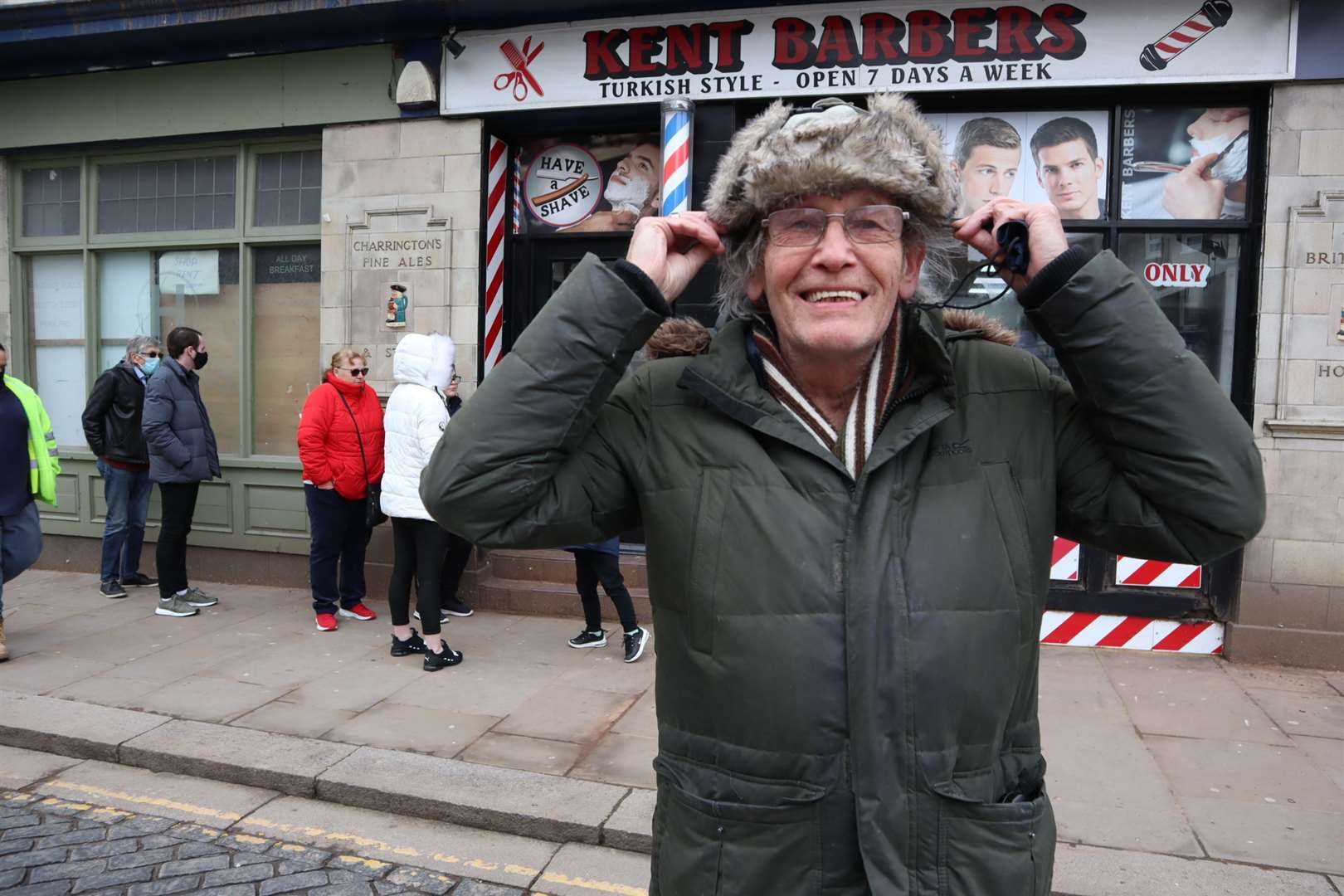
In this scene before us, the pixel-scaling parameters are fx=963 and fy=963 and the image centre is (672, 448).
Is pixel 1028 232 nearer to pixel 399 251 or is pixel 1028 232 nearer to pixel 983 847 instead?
pixel 983 847

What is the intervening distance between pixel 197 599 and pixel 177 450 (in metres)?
1.20

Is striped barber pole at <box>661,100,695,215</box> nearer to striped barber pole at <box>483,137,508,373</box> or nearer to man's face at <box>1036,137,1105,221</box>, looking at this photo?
striped barber pole at <box>483,137,508,373</box>

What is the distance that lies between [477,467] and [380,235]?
6.50m

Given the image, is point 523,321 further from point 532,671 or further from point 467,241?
point 532,671

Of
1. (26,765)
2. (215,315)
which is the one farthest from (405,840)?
(215,315)

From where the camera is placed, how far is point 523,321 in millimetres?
7852

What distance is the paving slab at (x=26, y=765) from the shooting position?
14.9 ft

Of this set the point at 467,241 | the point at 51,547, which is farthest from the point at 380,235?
the point at 51,547

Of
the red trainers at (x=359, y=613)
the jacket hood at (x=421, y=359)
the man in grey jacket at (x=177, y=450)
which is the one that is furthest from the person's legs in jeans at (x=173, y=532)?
the jacket hood at (x=421, y=359)

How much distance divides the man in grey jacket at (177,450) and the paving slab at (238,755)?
2684 millimetres

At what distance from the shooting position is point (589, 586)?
6.34 metres

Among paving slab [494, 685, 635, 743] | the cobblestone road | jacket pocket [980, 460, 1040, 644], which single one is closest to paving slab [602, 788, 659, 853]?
the cobblestone road

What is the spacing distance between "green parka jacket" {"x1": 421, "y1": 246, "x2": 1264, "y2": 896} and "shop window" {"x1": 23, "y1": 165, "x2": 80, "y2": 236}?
9.19 metres

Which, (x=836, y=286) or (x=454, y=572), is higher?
(x=836, y=286)
